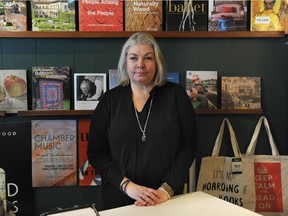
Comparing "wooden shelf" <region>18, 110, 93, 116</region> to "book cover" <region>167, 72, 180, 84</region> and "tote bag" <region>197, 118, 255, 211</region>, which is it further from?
"tote bag" <region>197, 118, 255, 211</region>

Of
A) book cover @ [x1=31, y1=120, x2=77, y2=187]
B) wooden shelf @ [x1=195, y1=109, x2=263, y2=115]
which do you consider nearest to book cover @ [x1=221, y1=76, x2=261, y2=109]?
wooden shelf @ [x1=195, y1=109, x2=263, y2=115]

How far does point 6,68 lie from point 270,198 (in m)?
1.81

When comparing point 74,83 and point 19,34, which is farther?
point 74,83

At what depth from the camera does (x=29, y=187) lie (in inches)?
77.3

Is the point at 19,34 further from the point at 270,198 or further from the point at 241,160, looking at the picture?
the point at 270,198

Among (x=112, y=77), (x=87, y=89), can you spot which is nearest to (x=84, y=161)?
(x=87, y=89)

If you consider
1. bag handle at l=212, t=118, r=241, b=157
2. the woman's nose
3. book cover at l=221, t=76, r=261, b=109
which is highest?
the woman's nose

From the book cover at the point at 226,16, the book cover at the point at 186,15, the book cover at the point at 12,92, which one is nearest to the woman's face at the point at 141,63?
the book cover at the point at 186,15

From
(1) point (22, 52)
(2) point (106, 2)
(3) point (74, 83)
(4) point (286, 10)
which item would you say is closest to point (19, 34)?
(1) point (22, 52)

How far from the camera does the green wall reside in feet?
6.41

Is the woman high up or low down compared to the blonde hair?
down

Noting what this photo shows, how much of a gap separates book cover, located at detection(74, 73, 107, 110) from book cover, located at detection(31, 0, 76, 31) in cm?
31

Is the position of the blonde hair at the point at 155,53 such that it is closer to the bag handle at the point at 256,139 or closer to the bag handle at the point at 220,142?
the bag handle at the point at 220,142

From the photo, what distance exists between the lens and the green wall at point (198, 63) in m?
1.96
